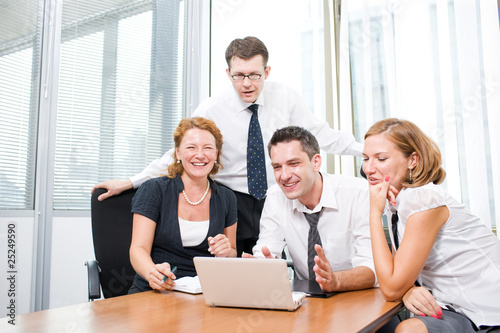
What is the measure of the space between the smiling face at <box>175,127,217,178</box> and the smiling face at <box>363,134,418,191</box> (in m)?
0.73

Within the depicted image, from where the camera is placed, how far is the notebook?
1391 mm

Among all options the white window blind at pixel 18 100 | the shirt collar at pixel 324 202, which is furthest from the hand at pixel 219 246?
the white window blind at pixel 18 100

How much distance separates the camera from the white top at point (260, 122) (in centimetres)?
239

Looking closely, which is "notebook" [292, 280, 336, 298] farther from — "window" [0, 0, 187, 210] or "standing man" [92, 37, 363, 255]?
"window" [0, 0, 187, 210]

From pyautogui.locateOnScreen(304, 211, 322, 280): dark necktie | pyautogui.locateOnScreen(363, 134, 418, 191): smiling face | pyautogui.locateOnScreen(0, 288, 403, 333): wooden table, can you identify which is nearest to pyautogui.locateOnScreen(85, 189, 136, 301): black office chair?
pyautogui.locateOnScreen(0, 288, 403, 333): wooden table

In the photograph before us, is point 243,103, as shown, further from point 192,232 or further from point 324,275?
point 324,275

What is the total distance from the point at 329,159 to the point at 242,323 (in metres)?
2.20

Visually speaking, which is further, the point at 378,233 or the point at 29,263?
the point at 29,263

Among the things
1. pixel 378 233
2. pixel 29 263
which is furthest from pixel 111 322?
pixel 29 263

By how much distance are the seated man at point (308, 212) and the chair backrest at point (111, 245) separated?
1.92ft

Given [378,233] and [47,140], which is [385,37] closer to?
[378,233]

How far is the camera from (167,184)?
6.26 ft

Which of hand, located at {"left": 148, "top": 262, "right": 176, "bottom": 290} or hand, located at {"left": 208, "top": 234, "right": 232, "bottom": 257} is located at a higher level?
hand, located at {"left": 208, "top": 234, "right": 232, "bottom": 257}

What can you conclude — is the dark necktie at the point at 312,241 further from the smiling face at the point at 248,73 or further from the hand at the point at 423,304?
the smiling face at the point at 248,73
